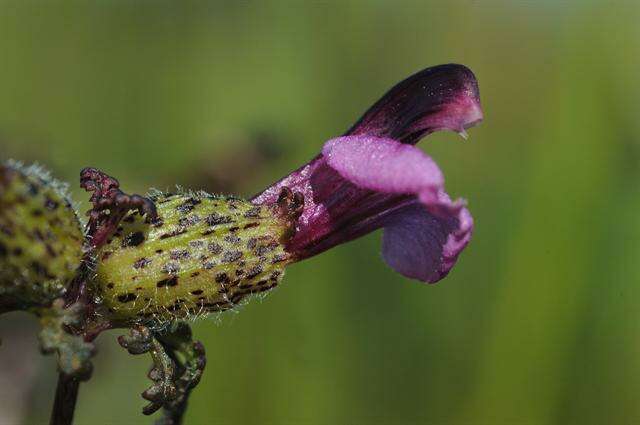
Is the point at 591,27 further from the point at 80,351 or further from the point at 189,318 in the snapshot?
the point at 80,351

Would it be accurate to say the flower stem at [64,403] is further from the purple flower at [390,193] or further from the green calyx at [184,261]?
the purple flower at [390,193]

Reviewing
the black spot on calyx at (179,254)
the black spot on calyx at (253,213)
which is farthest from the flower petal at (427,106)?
the black spot on calyx at (179,254)

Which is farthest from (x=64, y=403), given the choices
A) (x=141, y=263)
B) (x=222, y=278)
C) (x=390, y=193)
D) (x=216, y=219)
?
(x=390, y=193)

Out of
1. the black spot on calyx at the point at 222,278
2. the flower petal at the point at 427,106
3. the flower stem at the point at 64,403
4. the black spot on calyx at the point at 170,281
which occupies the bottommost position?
the flower stem at the point at 64,403

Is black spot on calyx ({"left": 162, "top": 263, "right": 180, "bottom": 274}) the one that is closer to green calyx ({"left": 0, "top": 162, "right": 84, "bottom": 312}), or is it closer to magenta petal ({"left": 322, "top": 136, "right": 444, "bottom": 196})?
green calyx ({"left": 0, "top": 162, "right": 84, "bottom": 312})

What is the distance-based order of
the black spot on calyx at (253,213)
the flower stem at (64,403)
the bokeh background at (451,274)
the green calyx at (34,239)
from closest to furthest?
the green calyx at (34,239), the flower stem at (64,403), the black spot on calyx at (253,213), the bokeh background at (451,274)

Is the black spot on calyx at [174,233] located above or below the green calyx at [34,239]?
above
